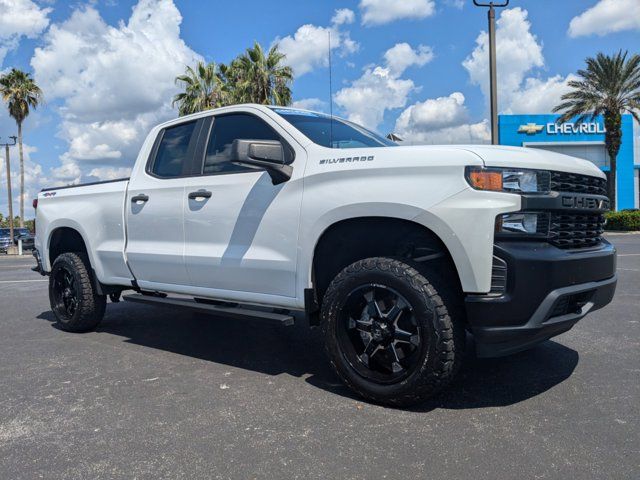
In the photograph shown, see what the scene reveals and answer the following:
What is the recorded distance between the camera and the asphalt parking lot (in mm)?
2584

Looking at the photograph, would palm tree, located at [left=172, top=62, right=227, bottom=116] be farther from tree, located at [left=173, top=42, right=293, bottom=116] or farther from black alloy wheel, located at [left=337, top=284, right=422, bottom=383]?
black alloy wheel, located at [left=337, top=284, right=422, bottom=383]

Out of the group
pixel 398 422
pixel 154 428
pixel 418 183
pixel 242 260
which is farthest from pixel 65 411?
pixel 418 183

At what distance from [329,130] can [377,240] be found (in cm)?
105

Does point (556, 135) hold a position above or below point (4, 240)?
above

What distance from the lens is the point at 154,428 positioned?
3.07m

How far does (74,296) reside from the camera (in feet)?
18.2

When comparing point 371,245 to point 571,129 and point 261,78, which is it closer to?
point 261,78

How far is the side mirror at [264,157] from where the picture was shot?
11.6 ft

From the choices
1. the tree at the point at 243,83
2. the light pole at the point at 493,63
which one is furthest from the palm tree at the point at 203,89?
the light pole at the point at 493,63

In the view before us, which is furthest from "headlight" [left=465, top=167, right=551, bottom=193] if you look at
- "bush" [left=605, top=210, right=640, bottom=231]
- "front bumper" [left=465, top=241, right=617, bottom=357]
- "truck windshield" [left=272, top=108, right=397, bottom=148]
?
"bush" [left=605, top=210, right=640, bottom=231]

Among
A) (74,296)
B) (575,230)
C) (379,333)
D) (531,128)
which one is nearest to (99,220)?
(74,296)

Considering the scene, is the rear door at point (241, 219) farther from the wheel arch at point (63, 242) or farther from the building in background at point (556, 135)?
the building in background at point (556, 135)

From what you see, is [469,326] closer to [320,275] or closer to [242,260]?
[320,275]

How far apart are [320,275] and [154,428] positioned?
4.70 ft
